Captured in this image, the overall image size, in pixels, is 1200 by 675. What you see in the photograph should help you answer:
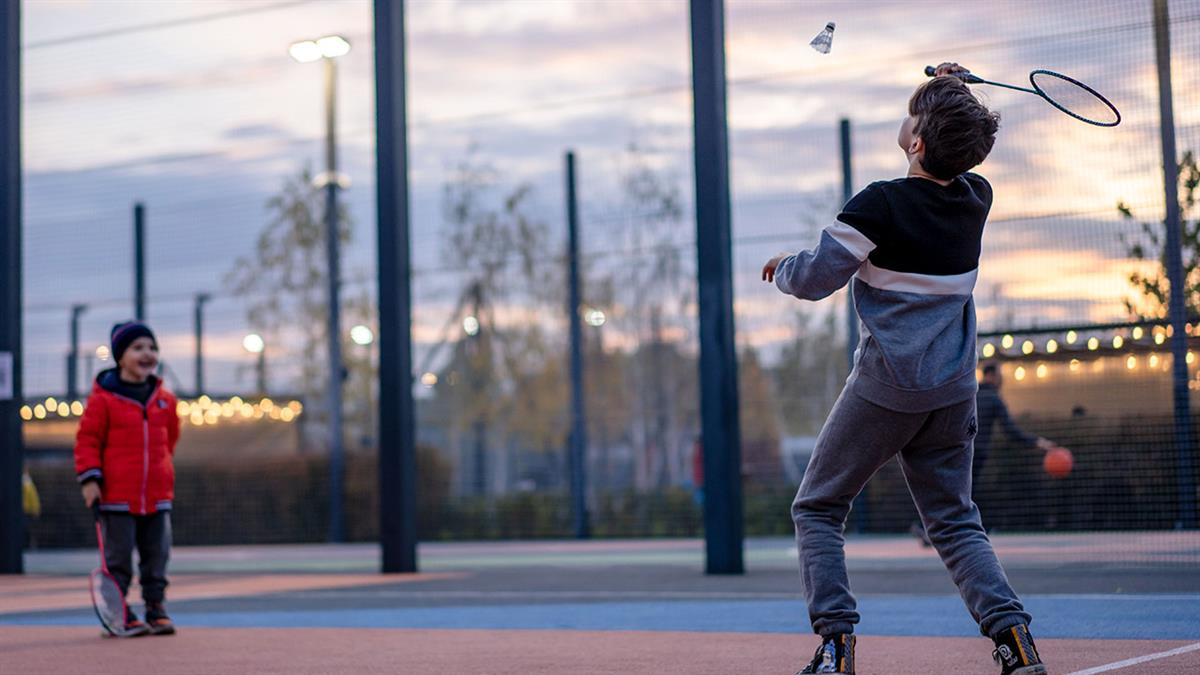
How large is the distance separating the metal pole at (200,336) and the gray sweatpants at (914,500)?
44.4 feet

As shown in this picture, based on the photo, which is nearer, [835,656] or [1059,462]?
A: [835,656]

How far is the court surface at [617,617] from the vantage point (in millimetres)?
5020

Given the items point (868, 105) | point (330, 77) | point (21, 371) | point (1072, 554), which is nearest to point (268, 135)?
point (330, 77)

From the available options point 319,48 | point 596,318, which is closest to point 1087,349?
point 319,48

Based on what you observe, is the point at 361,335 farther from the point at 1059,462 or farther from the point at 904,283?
the point at 904,283

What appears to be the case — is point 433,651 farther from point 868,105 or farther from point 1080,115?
point 868,105

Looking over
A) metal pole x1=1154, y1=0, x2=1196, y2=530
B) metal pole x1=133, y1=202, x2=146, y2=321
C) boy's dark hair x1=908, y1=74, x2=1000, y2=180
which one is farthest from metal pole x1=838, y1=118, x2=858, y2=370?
boy's dark hair x1=908, y1=74, x2=1000, y2=180

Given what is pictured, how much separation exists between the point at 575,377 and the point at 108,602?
10.2 meters

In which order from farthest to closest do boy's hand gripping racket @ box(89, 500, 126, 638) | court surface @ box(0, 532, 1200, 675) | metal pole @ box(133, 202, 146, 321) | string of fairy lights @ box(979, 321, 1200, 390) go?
metal pole @ box(133, 202, 146, 321)
string of fairy lights @ box(979, 321, 1200, 390)
boy's hand gripping racket @ box(89, 500, 126, 638)
court surface @ box(0, 532, 1200, 675)

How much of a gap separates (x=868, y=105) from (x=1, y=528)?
7285mm

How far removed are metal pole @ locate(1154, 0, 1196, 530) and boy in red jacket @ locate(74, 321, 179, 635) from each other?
229 inches

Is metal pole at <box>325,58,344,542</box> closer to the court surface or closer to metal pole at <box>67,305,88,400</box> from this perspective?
metal pole at <box>67,305,88,400</box>

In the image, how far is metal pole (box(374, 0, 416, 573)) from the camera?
33.2 feet

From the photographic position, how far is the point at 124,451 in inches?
264
